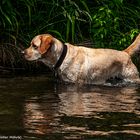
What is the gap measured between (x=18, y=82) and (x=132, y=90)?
7.15 ft

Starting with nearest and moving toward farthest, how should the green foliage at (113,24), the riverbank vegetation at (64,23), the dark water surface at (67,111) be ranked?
the dark water surface at (67,111) → the riverbank vegetation at (64,23) → the green foliage at (113,24)

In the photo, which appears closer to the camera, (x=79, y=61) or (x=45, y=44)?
(x=45, y=44)

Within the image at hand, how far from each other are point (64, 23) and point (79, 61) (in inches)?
86.3

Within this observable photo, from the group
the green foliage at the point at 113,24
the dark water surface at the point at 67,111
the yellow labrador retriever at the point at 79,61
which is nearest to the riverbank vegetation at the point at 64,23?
the green foliage at the point at 113,24

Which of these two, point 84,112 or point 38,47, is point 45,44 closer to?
point 38,47

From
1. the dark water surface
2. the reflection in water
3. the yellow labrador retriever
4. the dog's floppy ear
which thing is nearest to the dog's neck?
the yellow labrador retriever

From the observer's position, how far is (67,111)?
8.12 meters

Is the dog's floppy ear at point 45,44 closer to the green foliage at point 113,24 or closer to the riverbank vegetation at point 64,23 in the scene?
the riverbank vegetation at point 64,23

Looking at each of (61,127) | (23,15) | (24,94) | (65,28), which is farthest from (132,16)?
(61,127)

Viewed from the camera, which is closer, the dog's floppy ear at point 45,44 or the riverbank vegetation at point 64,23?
Result: the dog's floppy ear at point 45,44

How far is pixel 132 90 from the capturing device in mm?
10352

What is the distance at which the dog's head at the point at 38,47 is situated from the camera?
10820 millimetres

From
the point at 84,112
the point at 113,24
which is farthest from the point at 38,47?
the point at 84,112

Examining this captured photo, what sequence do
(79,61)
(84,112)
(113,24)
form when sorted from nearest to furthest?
(84,112), (79,61), (113,24)
